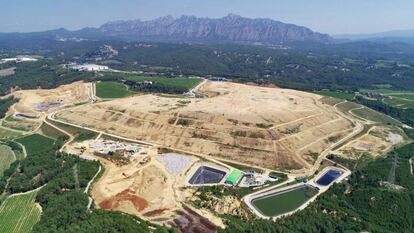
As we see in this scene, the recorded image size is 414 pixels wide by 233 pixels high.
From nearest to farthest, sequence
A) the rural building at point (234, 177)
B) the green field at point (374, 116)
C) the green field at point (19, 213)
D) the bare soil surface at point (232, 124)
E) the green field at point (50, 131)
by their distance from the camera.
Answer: the green field at point (19, 213) < the rural building at point (234, 177) < the bare soil surface at point (232, 124) < the green field at point (50, 131) < the green field at point (374, 116)

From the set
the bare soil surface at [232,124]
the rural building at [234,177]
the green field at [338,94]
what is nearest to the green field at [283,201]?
the rural building at [234,177]

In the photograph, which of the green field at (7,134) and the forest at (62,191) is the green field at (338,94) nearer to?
the forest at (62,191)

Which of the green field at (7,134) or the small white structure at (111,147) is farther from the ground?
the small white structure at (111,147)

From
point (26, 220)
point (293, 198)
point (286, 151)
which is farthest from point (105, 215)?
point (286, 151)

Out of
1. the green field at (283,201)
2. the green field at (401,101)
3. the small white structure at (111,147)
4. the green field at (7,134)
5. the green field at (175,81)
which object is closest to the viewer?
the green field at (283,201)

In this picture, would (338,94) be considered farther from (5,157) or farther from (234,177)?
(5,157)

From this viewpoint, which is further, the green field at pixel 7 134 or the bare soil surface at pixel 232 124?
the green field at pixel 7 134
